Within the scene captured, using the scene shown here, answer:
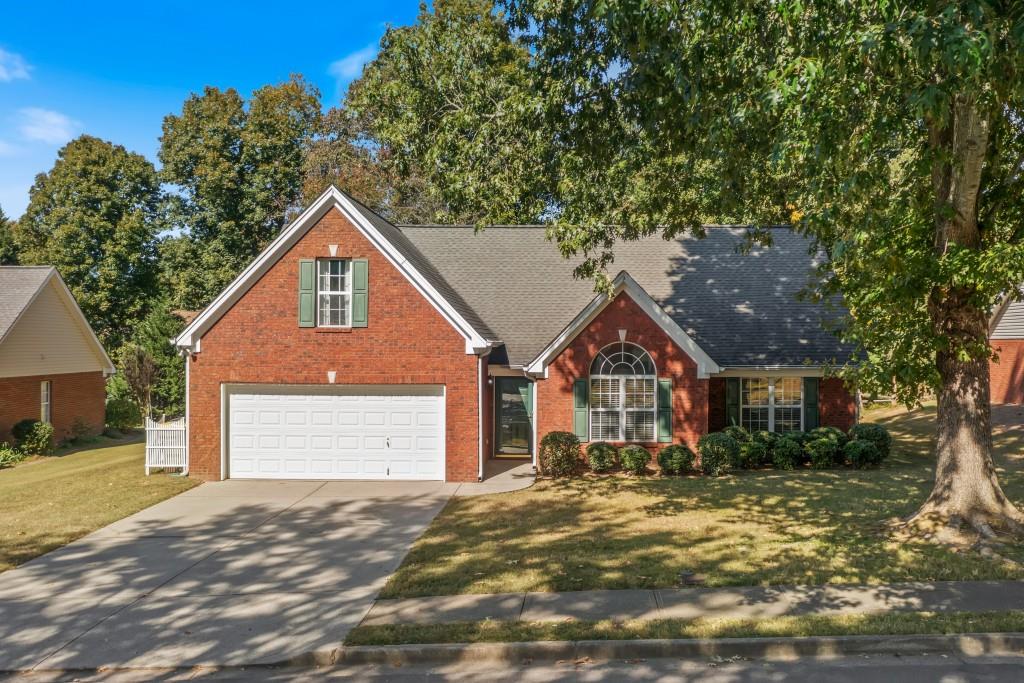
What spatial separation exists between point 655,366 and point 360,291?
300 inches

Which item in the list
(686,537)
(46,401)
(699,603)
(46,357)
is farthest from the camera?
(46,401)

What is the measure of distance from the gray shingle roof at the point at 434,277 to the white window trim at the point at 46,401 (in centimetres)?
1493

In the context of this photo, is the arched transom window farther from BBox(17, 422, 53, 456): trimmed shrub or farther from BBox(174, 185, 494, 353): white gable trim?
BBox(17, 422, 53, 456): trimmed shrub

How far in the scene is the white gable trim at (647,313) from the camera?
57.3 ft

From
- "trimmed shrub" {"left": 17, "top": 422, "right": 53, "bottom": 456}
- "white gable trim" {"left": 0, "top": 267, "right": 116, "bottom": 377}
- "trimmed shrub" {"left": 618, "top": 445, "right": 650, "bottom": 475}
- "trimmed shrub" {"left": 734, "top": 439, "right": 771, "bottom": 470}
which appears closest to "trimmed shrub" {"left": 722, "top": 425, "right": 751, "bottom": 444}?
"trimmed shrub" {"left": 734, "top": 439, "right": 771, "bottom": 470}

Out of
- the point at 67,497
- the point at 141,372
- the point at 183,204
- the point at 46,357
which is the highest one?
the point at 183,204

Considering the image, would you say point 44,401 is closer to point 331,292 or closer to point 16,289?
point 16,289

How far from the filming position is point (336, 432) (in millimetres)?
17250

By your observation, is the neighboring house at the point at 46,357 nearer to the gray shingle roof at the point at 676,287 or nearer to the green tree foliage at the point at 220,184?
the green tree foliage at the point at 220,184

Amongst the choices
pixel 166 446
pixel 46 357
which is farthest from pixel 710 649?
pixel 46 357

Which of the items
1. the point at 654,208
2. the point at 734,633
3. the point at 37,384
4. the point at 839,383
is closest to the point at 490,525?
the point at 734,633

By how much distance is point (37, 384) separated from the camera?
24.8 metres

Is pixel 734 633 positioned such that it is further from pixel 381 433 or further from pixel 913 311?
pixel 381 433

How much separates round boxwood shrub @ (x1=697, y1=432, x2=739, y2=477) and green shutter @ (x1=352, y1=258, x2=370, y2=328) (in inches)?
348
